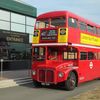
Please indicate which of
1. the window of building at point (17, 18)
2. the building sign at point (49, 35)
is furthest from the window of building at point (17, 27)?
the building sign at point (49, 35)

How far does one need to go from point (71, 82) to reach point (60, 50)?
6.75 feet

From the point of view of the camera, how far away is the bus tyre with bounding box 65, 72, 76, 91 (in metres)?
18.6

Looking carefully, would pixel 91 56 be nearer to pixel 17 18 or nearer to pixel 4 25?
pixel 4 25

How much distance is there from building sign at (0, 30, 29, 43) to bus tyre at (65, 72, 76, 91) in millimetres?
14007

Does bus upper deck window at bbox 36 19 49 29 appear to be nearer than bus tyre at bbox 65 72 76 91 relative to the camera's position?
No

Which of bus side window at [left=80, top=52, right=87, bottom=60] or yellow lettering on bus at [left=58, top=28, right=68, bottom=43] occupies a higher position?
yellow lettering on bus at [left=58, top=28, right=68, bottom=43]

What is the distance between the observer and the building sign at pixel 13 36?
32.2 m

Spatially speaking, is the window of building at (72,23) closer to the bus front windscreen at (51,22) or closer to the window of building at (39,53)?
the bus front windscreen at (51,22)

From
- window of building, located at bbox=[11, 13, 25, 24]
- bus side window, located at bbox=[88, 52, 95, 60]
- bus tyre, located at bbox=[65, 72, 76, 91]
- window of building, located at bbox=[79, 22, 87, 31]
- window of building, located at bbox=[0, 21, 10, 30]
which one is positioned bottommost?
bus tyre, located at bbox=[65, 72, 76, 91]

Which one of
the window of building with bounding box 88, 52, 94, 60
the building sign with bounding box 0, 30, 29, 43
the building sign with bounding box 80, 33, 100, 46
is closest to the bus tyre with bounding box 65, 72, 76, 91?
the building sign with bounding box 80, 33, 100, 46

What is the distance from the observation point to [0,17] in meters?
31.7

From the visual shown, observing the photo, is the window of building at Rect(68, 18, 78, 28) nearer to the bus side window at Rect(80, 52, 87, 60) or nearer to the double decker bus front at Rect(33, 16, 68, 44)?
the double decker bus front at Rect(33, 16, 68, 44)

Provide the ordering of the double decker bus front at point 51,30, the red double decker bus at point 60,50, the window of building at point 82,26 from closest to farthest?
1. the red double decker bus at point 60,50
2. the double decker bus front at point 51,30
3. the window of building at point 82,26

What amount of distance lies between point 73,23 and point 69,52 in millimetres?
1606
